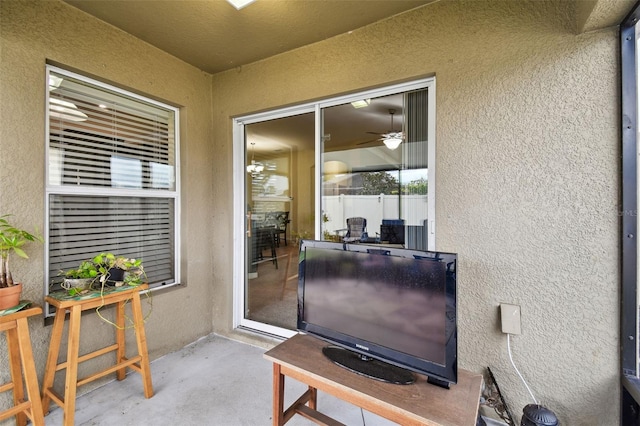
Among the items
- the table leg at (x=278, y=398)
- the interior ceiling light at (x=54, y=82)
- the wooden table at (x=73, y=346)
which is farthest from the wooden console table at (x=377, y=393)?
the interior ceiling light at (x=54, y=82)

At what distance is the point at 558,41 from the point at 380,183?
132 centimetres

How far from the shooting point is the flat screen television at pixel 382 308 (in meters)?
1.22

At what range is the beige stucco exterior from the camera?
1448mm

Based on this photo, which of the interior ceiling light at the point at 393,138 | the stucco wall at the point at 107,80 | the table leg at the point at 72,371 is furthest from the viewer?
the interior ceiling light at the point at 393,138

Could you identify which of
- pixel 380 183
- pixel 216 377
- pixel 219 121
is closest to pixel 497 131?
pixel 380 183

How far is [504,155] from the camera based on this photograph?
1.63 metres

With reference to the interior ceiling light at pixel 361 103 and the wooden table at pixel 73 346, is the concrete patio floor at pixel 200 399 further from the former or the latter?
the interior ceiling light at pixel 361 103

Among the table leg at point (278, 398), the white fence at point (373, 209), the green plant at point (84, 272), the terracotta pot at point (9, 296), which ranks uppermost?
the white fence at point (373, 209)

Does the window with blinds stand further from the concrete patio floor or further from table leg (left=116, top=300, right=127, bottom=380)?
the concrete patio floor

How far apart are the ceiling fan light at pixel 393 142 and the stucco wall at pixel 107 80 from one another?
5.46ft

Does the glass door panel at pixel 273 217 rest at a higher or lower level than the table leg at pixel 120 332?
higher

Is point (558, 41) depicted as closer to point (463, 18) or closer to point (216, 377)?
point (463, 18)

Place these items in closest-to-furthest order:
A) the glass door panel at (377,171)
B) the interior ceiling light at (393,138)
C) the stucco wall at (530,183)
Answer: the stucco wall at (530,183)
the glass door panel at (377,171)
the interior ceiling light at (393,138)

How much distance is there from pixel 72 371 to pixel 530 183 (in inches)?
106
